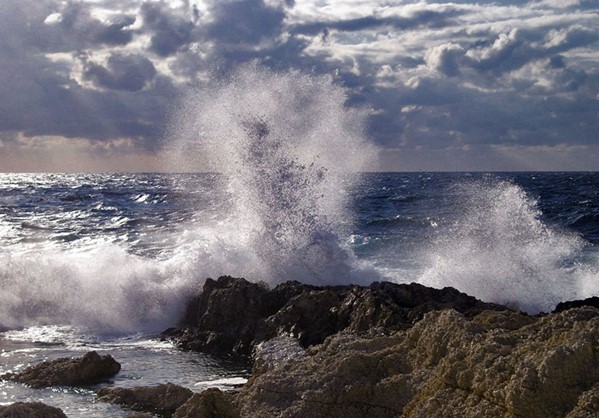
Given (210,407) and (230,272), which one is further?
(230,272)

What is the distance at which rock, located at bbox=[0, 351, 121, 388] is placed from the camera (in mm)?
7953

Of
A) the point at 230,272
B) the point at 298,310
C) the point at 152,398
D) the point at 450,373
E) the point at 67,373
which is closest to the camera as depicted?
the point at 450,373

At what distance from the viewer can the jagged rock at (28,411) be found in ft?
17.3

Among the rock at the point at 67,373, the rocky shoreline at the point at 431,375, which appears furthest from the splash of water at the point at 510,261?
the rock at the point at 67,373

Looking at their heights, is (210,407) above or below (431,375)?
below

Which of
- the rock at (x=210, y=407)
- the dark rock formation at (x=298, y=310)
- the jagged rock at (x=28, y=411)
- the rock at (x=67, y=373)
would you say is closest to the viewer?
the rock at (x=210, y=407)

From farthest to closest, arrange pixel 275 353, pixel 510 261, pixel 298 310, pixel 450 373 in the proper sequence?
1. pixel 510 261
2. pixel 298 310
3. pixel 275 353
4. pixel 450 373

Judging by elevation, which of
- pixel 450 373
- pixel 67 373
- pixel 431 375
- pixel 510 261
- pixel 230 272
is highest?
pixel 450 373

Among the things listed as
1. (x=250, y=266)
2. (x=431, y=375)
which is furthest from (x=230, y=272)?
(x=431, y=375)

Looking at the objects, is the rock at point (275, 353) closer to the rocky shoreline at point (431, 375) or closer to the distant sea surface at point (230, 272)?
the rocky shoreline at point (431, 375)

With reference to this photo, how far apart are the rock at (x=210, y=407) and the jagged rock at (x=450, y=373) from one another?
10cm

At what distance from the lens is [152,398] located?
6957 mm

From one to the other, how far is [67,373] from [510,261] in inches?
348

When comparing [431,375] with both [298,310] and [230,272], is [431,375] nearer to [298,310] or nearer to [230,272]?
[298,310]
